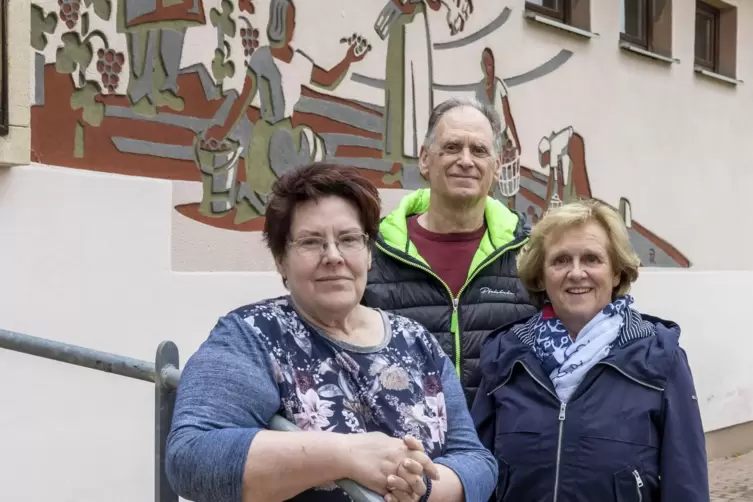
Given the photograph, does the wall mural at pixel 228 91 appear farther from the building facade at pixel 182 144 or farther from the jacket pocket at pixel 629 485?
the jacket pocket at pixel 629 485

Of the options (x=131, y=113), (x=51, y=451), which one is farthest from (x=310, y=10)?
(x=51, y=451)

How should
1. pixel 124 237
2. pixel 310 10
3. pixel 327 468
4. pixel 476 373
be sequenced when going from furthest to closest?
1. pixel 310 10
2. pixel 124 237
3. pixel 476 373
4. pixel 327 468

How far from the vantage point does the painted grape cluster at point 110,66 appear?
3.88 m

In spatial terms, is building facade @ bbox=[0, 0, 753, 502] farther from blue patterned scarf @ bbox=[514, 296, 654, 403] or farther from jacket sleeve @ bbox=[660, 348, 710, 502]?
jacket sleeve @ bbox=[660, 348, 710, 502]

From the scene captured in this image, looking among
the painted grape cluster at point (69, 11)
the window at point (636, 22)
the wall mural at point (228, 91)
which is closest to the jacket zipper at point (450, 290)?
the wall mural at point (228, 91)

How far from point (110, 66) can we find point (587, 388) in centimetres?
265

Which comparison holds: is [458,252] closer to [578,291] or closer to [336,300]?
[578,291]

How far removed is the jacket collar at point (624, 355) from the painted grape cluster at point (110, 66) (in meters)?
2.27

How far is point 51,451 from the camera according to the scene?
3.66 metres

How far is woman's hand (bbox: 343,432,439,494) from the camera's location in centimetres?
147

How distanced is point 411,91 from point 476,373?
306cm

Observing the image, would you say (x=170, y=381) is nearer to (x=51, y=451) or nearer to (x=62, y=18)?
(x=51, y=451)

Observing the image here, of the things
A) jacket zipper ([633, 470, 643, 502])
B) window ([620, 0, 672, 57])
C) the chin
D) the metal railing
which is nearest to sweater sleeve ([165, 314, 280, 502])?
the chin

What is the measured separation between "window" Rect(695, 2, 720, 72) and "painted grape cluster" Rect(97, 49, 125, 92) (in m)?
6.24
